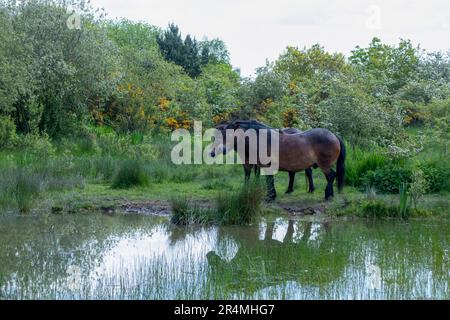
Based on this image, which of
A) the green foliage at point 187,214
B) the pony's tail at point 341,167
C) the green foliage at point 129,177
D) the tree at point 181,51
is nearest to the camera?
the green foliage at point 187,214

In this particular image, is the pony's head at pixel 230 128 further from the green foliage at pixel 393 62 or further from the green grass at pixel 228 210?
the green foliage at pixel 393 62

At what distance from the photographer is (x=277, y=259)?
864cm

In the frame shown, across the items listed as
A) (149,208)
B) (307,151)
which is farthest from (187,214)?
(307,151)

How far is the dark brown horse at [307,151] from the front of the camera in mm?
13180

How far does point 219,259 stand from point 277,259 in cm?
75

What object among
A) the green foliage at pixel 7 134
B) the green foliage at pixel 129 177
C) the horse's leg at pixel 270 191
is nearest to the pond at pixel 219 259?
the horse's leg at pixel 270 191

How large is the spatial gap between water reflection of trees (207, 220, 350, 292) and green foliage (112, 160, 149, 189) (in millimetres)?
3747

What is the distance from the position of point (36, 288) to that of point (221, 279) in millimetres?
1991

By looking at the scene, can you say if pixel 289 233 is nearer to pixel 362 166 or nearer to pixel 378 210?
pixel 378 210

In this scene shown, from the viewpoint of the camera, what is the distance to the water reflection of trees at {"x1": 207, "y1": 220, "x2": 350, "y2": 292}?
25.1 ft

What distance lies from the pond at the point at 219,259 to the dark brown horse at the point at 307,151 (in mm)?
1630

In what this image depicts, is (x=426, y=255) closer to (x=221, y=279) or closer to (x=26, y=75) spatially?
(x=221, y=279)

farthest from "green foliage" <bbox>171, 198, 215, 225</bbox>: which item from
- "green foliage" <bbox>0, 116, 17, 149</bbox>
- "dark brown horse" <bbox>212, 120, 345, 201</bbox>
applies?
"green foliage" <bbox>0, 116, 17, 149</bbox>
